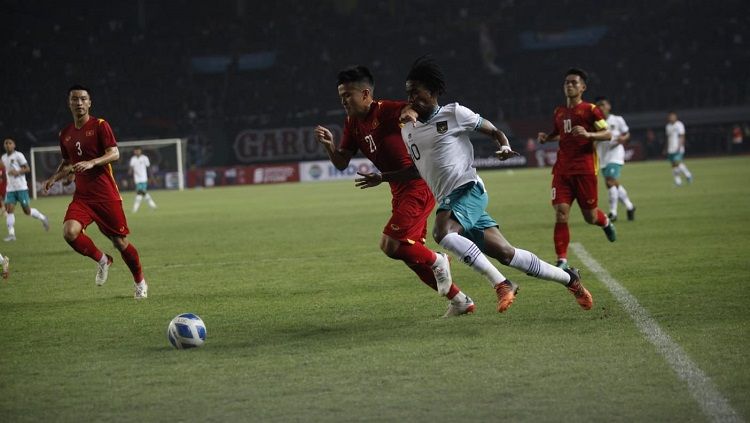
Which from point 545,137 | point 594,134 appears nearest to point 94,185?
point 545,137

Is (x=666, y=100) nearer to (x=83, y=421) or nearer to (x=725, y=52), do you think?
(x=725, y=52)

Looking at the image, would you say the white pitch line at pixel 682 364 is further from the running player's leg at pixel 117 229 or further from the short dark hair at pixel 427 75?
the running player's leg at pixel 117 229

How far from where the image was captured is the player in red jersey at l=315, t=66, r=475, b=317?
8.09m

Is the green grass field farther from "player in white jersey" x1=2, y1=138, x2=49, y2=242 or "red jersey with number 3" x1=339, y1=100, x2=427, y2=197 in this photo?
"player in white jersey" x1=2, y1=138, x2=49, y2=242

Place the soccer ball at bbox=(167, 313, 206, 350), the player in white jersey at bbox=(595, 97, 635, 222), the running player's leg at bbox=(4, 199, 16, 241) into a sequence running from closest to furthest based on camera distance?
the soccer ball at bbox=(167, 313, 206, 350) → the player in white jersey at bbox=(595, 97, 635, 222) → the running player's leg at bbox=(4, 199, 16, 241)

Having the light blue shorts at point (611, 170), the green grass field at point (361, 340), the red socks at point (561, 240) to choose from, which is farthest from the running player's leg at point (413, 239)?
the light blue shorts at point (611, 170)

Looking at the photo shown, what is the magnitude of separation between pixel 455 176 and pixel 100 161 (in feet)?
14.0

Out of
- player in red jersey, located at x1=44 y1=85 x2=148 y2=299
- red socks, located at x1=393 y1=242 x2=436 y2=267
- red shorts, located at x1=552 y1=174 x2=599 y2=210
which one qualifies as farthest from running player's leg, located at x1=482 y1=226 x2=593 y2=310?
player in red jersey, located at x1=44 y1=85 x2=148 y2=299

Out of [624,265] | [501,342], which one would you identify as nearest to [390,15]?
[624,265]

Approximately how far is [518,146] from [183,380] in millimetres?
47542

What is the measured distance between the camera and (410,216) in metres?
8.16

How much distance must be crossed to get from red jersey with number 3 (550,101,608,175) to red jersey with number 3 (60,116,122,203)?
539 centimetres

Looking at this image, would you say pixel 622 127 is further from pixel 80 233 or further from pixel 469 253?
pixel 469 253

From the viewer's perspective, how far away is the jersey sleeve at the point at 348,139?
8430 millimetres
